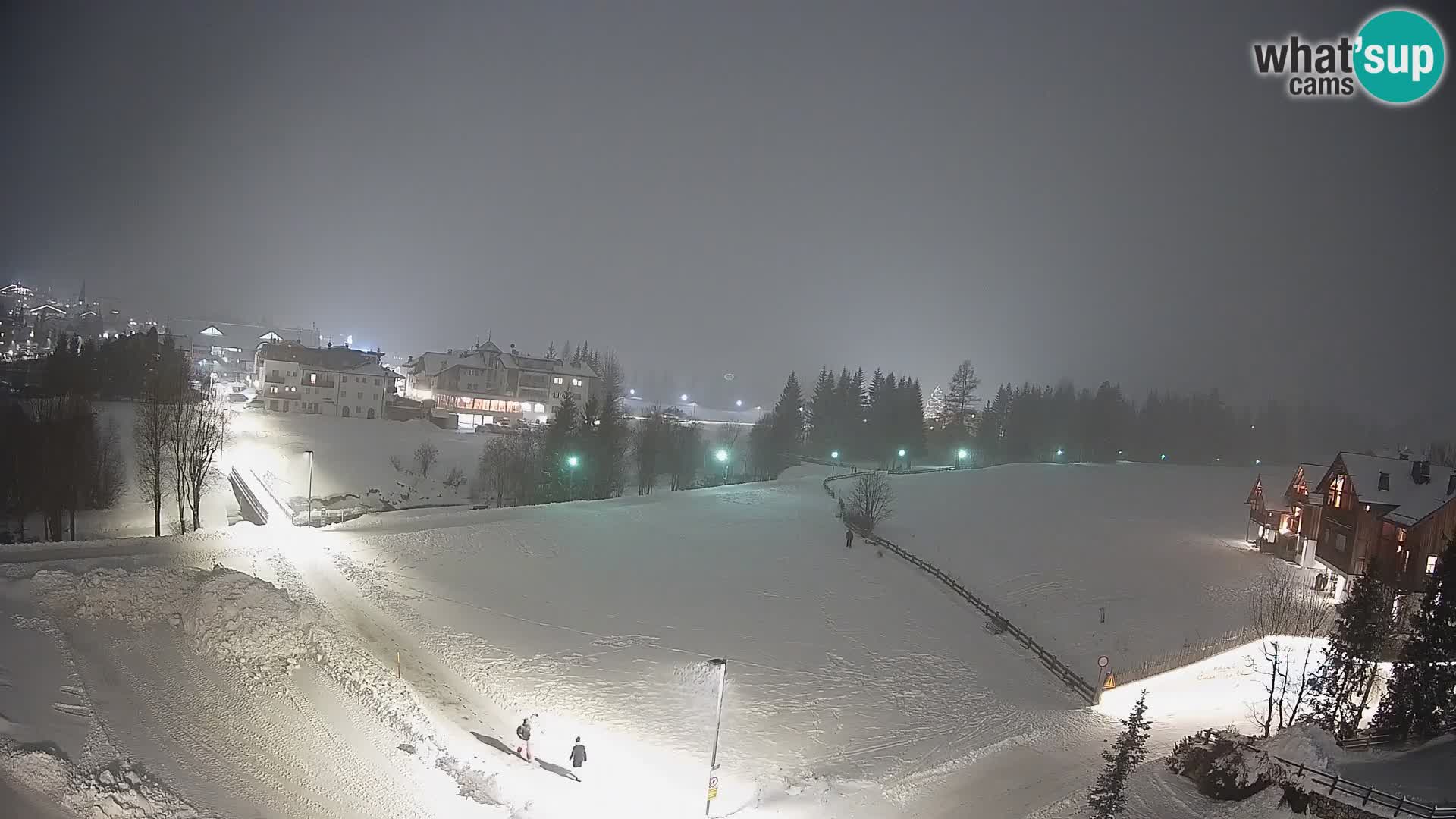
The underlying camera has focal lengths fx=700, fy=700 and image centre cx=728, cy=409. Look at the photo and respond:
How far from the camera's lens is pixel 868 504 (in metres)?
50.6

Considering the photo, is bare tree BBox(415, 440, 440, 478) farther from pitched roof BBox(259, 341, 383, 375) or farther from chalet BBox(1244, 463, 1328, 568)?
chalet BBox(1244, 463, 1328, 568)

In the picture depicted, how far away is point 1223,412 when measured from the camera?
131m

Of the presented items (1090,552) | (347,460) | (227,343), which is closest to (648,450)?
(347,460)

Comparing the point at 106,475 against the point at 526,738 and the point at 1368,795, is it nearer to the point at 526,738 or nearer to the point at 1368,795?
the point at 526,738

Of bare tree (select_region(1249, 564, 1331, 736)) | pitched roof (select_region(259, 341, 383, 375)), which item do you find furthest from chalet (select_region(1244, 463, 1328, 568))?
pitched roof (select_region(259, 341, 383, 375))

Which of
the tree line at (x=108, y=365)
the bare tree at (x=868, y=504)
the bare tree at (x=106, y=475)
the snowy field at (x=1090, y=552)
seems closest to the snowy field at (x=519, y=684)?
the snowy field at (x=1090, y=552)

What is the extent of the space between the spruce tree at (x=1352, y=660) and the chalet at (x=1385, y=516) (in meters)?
17.6

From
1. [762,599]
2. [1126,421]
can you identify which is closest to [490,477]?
[762,599]

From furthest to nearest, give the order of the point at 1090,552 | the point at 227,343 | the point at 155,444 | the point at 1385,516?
the point at 227,343 → the point at 1090,552 → the point at 1385,516 → the point at 155,444

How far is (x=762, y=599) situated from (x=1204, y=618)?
891 inches

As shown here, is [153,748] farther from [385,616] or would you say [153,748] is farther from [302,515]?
[302,515]

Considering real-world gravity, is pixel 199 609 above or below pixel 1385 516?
below

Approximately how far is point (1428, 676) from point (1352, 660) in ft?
5.33

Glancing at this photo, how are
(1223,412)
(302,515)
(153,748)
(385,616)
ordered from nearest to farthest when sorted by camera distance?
(153,748), (385,616), (302,515), (1223,412)
